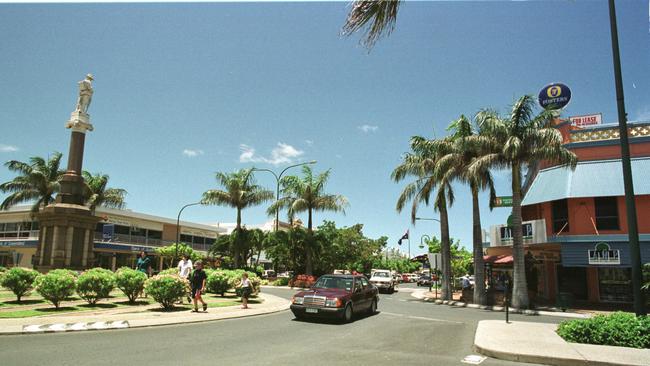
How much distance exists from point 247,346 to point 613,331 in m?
7.76

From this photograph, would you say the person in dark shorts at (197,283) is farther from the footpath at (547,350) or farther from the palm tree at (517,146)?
the palm tree at (517,146)

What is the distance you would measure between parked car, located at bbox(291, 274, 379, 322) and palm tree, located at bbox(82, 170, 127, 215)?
30911 mm

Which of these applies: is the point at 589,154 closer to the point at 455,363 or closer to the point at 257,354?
the point at 455,363

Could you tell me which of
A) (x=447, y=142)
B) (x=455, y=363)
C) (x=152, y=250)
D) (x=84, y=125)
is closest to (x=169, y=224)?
(x=152, y=250)

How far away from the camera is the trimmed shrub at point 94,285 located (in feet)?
45.7

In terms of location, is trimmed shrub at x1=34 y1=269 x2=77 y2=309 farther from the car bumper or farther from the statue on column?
the statue on column

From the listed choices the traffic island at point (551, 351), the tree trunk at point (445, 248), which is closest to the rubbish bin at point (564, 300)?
the tree trunk at point (445, 248)

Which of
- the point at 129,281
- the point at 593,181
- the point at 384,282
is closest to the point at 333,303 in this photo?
the point at 129,281

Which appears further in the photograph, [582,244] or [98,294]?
[582,244]

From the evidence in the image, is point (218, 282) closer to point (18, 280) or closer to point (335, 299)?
point (18, 280)

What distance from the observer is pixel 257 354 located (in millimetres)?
8078

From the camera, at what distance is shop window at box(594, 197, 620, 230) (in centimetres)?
→ 2212

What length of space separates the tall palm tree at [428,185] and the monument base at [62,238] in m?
19.8

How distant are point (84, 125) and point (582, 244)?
30376 mm
